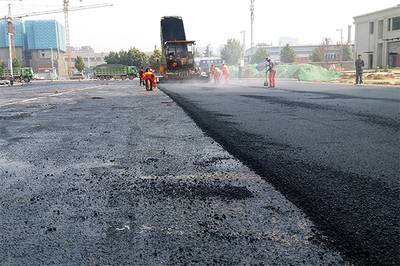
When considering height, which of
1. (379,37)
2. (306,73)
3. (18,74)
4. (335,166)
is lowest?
(335,166)

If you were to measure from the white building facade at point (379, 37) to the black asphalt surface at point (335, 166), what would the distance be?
50130 millimetres

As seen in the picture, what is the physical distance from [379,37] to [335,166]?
57.2 metres

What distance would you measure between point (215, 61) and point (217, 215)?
117m

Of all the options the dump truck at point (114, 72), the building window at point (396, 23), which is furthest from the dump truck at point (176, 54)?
the dump truck at point (114, 72)

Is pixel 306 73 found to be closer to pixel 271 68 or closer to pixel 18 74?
pixel 271 68

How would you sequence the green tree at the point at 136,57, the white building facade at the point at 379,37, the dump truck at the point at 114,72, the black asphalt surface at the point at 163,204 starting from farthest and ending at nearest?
the green tree at the point at 136,57
the dump truck at the point at 114,72
the white building facade at the point at 379,37
the black asphalt surface at the point at 163,204

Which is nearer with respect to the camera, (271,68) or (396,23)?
(271,68)

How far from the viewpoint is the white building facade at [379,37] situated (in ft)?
165

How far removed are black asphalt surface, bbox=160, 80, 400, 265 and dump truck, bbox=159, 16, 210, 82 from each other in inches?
772

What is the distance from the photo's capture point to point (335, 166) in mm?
3578

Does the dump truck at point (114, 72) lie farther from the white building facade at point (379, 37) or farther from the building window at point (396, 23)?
the building window at point (396, 23)

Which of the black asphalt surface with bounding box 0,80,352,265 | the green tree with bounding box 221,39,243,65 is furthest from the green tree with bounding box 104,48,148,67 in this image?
the black asphalt surface with bounding box 0,80,352,265

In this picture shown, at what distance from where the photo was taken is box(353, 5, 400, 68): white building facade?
50188mm

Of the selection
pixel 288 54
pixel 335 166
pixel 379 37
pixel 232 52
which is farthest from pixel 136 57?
pixel 335 166
